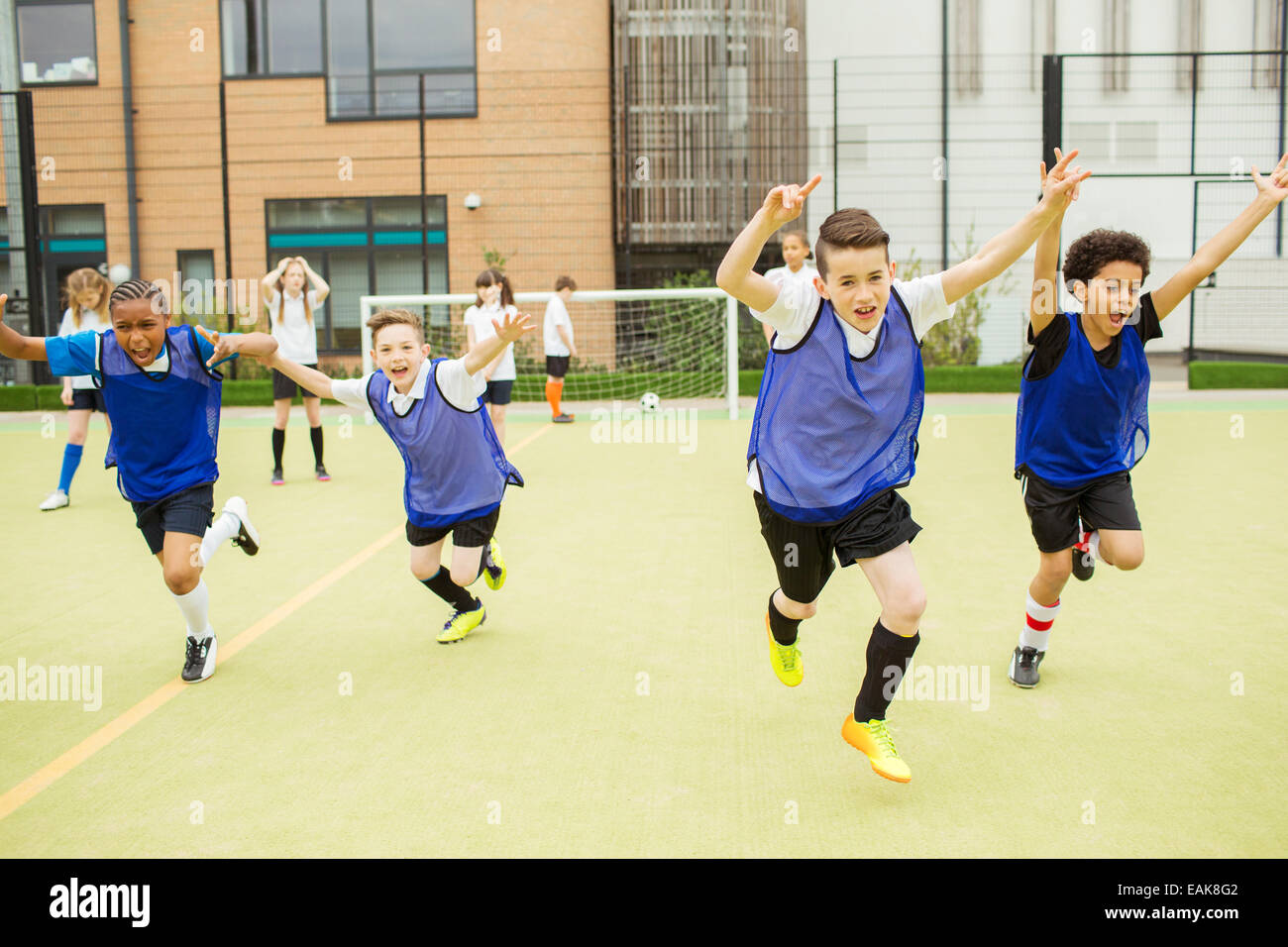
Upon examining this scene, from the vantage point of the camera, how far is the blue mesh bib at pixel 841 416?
139 inches

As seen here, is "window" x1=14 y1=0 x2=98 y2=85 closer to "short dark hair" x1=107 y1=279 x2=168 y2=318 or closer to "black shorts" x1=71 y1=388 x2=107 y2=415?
"black shorts" x1=71 y1=388 x2=107 y2=415

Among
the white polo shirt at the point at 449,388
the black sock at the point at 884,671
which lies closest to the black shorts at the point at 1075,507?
the black sock at the point at 884,671

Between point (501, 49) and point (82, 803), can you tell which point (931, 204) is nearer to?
point (501, 49)

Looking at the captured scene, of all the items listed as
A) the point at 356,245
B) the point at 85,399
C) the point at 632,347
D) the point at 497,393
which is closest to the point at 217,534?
the point at 85,399

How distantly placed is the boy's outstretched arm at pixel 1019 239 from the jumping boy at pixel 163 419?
256 cm

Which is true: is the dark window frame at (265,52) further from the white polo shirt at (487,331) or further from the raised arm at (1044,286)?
the raised arm at (1044,286)

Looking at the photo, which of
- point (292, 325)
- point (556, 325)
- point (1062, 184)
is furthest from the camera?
point (556, 325)

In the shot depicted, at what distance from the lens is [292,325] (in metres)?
9.87

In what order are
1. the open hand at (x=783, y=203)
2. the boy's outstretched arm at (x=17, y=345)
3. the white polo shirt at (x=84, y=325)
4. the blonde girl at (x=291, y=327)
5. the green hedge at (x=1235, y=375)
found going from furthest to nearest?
the green hedge at (x=1235, y=375) < the blonde girl at (x=291, y=327) < the white polo shirt at (x=84, y=325) < the boy's outstretched arm at (x=17, y=345) < the open hand at (x=783, y=203)

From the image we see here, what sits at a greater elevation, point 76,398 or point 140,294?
point 140,294

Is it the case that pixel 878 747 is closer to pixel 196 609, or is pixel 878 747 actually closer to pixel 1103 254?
pixel 1103 254

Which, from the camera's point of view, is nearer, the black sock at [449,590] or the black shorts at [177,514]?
the black shorts at [177,514]

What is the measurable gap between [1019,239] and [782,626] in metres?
1.51
